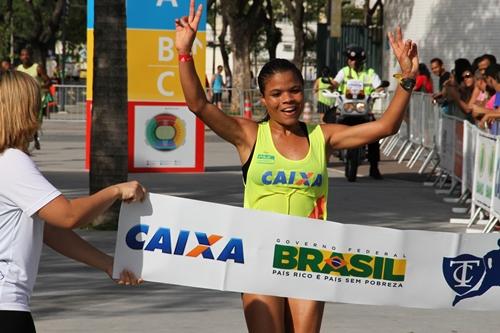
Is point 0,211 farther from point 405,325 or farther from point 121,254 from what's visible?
point 405,325

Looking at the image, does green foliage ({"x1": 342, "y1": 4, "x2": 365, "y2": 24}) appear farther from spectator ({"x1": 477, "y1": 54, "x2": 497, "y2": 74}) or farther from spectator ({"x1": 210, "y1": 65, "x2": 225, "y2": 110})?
spectator ({"x1": 477, "y1": 54, "x2": 497, "y2": 74})

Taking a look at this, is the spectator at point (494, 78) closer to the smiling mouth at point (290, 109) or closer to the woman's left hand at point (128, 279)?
the smiling mouth at point (290, 109)

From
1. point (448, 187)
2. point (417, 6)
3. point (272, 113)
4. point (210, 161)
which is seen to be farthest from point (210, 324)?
point (417, 6)

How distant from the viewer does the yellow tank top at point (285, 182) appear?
618 centimetres

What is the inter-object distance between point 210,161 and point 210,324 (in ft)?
51.1

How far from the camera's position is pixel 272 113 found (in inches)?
248

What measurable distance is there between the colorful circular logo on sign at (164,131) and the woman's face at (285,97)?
46.7 ft

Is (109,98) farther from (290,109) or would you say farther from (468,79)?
(290,109)

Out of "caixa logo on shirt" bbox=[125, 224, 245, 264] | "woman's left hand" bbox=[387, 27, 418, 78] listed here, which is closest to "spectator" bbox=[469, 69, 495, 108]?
"woman's left hand" bbox=[387, 27, 418, 78]

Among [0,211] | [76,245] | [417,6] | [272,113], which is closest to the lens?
[0,211]

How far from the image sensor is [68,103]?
Result: 43.1 meters

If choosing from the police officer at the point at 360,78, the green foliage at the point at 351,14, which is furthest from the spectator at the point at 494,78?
the green foliage at the point at 351,14

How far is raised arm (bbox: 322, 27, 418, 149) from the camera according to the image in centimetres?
635

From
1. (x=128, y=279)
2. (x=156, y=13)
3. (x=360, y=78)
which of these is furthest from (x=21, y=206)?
(x=360, y=78)
